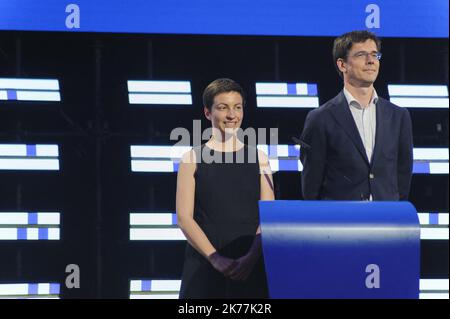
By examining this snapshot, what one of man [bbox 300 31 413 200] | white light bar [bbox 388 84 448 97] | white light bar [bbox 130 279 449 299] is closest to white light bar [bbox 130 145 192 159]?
white light bar [bbox 130 279 449 299]

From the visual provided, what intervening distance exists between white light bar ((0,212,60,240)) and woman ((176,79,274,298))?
76.1 inches

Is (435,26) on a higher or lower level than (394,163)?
higher

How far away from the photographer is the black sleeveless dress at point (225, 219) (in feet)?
9.63

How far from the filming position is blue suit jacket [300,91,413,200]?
312 cm

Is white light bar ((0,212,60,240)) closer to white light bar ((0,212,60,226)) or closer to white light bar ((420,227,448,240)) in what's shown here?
white light bar ((0,212,60,226))

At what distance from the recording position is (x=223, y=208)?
3.05m

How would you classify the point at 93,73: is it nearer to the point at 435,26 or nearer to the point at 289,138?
the point at 289,138

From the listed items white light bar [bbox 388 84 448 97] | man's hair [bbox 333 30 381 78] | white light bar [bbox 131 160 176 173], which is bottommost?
white light bar [bbox 131 160 176 173]

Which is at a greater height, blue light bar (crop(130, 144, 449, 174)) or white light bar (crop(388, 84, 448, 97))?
white light bar (crop(388, 84, 448, 97))

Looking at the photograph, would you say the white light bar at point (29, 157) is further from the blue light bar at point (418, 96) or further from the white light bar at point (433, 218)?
the white light bar at point (433, 218)
